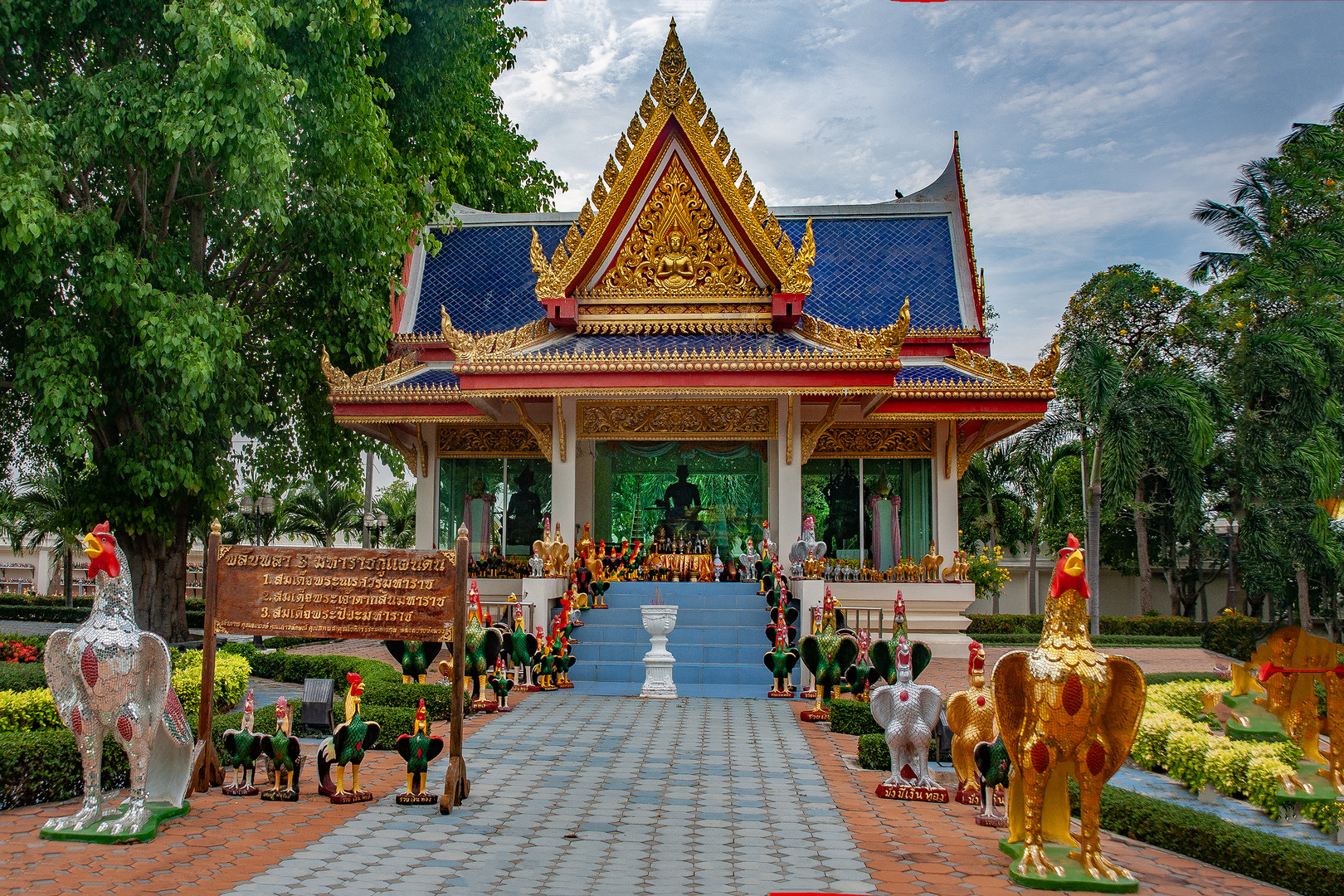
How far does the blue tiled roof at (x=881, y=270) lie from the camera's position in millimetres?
16906

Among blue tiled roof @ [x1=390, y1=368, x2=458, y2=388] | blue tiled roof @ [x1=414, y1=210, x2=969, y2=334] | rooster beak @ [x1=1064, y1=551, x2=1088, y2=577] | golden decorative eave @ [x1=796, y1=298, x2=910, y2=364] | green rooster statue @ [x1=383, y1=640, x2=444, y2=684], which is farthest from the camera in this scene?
blue tiled roof @ [x1=414, y1=210, x2=969, y2=334]

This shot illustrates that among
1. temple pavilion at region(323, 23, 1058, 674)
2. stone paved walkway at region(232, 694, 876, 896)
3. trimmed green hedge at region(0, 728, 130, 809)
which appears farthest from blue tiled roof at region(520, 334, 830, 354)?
trimmed green hedge at region(0, 728, 130, 809)

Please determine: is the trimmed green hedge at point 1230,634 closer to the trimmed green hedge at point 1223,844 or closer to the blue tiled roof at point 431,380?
the trimmed green hedge at point 1223,844

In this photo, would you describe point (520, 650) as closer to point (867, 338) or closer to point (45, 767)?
point (45, 767)

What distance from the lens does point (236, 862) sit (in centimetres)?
504

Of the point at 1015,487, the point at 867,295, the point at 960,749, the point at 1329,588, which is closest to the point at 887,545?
the point at 867,295

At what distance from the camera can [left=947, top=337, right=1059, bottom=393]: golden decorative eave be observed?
14391mm

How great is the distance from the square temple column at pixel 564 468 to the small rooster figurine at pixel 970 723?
804cm

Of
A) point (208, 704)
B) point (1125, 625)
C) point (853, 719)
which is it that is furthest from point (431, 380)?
point (1125, 625)

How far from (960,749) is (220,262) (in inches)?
540

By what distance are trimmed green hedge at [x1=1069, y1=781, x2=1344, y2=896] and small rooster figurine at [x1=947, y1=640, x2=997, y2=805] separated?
0.65m

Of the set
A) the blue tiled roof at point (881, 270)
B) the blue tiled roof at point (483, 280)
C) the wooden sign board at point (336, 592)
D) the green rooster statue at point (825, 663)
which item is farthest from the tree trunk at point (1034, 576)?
the wooden sign board at point (336, 592)

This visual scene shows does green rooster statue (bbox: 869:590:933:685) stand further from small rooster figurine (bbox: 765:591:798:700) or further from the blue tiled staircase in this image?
the blue tiled staircase

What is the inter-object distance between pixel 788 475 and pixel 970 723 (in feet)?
25.1
